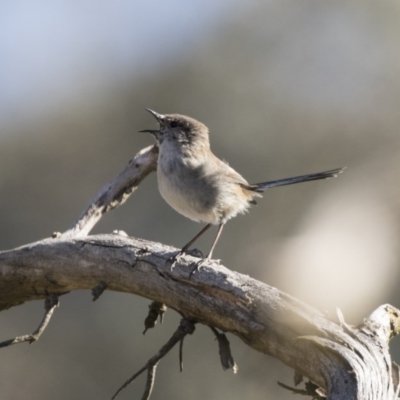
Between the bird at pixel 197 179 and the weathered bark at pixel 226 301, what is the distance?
76 centimetres

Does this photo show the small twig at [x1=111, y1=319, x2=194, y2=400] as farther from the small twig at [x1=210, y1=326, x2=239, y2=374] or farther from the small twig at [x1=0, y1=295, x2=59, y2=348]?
the small twig at [x1=0, y1=295, x2=59, y2=348]

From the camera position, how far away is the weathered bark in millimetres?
4078

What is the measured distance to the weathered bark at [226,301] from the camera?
408 cm

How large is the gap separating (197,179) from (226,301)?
1.66 m

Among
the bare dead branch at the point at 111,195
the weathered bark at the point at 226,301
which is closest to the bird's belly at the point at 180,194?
the bare dead branch at the point at 111,195

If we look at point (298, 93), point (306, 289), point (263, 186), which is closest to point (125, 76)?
point (298, 93)

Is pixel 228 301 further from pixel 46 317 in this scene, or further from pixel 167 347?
pixel 46 317

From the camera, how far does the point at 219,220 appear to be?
6.16m

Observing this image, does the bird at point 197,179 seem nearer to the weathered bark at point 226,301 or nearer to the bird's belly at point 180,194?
the bird's belly at point 180,194

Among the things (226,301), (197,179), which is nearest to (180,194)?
(197,179)

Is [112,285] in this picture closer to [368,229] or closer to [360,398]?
[360,398]

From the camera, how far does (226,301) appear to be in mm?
4449

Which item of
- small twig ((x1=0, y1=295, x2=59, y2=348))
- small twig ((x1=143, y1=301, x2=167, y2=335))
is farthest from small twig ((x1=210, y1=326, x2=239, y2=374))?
small twig ((x1=0, y1=295, x2=59, y2=348))

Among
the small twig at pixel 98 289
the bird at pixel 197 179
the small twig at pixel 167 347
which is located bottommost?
the small twig at pixel 167 347
